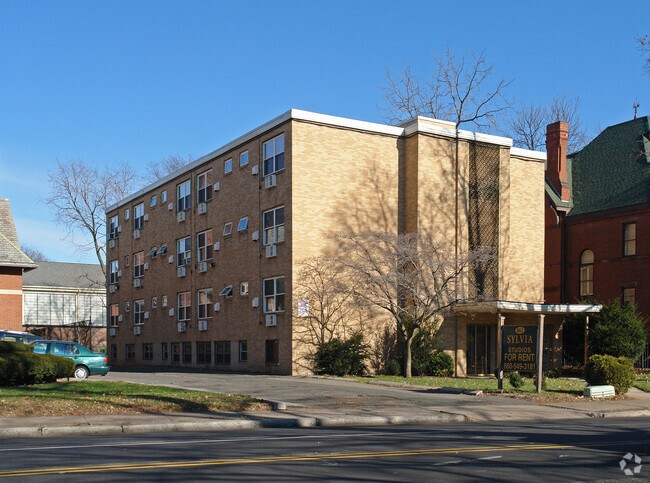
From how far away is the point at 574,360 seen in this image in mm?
38406

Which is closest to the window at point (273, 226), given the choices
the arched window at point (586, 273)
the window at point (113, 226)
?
→ the arched window at point (586, 273)

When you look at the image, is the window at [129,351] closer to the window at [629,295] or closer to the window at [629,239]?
the window at [629,295]

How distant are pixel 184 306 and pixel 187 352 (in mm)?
2435

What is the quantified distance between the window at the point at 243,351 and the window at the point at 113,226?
66.1ft

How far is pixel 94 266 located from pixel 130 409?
2507 inches

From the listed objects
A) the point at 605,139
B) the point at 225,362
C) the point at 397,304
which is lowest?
the point at 225,362

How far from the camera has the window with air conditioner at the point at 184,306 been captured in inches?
1674

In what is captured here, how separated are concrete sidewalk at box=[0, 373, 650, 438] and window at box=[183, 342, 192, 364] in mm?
16437

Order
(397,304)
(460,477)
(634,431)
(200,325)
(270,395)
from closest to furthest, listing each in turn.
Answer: (460,477)
(634,431)
(270,395)
(397,304)
(200,325)

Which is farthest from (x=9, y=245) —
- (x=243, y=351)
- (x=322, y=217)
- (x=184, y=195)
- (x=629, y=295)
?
(x=629, y=295)

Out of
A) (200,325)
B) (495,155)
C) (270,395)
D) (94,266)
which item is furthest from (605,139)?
(94,266)

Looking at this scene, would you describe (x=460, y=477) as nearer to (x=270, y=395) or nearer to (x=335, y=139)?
(x=270, y=395)

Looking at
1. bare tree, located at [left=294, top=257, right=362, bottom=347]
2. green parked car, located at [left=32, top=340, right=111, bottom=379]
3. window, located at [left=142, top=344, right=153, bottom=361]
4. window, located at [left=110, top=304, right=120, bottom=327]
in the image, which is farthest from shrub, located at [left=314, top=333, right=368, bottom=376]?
window, located at [left=110, top=304, right=120, bottom=327]

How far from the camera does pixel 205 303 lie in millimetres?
40719
